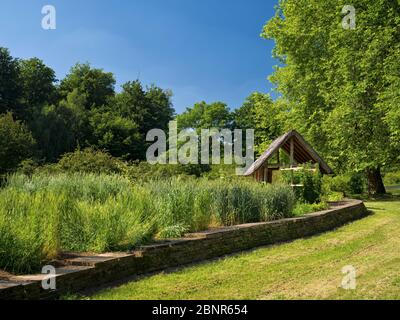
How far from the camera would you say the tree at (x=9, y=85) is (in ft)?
155

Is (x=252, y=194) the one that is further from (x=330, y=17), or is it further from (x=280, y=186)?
(x=330, y=17)

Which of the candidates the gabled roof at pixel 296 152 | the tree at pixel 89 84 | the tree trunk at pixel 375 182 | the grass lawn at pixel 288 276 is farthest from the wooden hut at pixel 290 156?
the tree at pixel 89 84

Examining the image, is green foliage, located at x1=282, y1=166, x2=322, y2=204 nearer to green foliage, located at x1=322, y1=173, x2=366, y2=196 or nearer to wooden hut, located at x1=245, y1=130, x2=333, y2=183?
wooden hut, located at x1=245, y1=130, x2=333, y2=183

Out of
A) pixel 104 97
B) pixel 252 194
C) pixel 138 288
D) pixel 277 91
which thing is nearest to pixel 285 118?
pixel 277 91

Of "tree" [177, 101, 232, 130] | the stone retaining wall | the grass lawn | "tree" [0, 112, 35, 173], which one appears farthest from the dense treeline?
the grass lawn

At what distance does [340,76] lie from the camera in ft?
85.4

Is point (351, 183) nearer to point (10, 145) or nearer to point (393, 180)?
point (10, 145)

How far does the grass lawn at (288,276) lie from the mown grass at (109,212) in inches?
46.2

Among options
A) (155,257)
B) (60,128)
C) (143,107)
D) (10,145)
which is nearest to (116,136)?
(60,128)

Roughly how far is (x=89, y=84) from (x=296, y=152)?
4787cm

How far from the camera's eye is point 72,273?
6.22 meters

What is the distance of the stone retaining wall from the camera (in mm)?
5738

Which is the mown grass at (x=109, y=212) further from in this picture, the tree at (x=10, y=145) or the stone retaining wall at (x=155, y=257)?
the tree at (x=10, y=145)
